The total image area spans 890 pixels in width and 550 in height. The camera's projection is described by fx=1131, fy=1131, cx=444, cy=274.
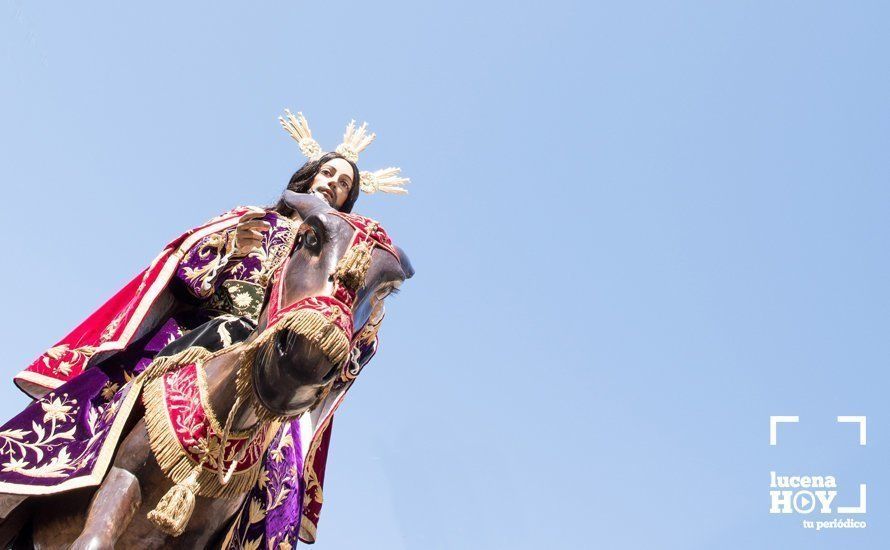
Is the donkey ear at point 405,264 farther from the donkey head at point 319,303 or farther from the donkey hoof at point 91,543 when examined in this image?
the donkey hoof at point 91,543

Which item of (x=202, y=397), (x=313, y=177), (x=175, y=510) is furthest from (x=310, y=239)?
(x=313, y=177)

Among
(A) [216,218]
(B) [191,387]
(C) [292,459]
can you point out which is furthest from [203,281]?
(B) [191,387]

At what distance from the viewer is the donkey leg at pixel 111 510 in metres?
5.83

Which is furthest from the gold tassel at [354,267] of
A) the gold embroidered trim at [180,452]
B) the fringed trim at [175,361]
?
the fringed trim at [175,361]

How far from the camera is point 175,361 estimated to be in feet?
21.7

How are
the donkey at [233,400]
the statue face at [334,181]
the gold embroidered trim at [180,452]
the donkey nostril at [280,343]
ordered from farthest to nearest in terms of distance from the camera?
the statue face at [334,181]
the gold embroidered trim at [180,452]
the donkey at [233,400]
the donkey nostril at [280,343]

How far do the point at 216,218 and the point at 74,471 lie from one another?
2.87 m

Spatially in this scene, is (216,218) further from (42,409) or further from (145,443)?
(145,443)

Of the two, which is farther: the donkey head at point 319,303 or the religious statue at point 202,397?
the religious statue at point 202,397

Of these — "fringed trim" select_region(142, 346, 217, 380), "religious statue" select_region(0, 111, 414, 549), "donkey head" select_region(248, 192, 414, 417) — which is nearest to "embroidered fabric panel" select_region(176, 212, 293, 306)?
"religious statue" select_region(0, 111, 414, 549)

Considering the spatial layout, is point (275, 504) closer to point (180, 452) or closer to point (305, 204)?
point (180, 452)

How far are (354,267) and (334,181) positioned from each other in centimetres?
396

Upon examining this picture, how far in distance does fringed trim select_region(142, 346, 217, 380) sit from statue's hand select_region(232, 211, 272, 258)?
67.5 inches

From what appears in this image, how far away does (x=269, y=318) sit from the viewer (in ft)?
19.6
